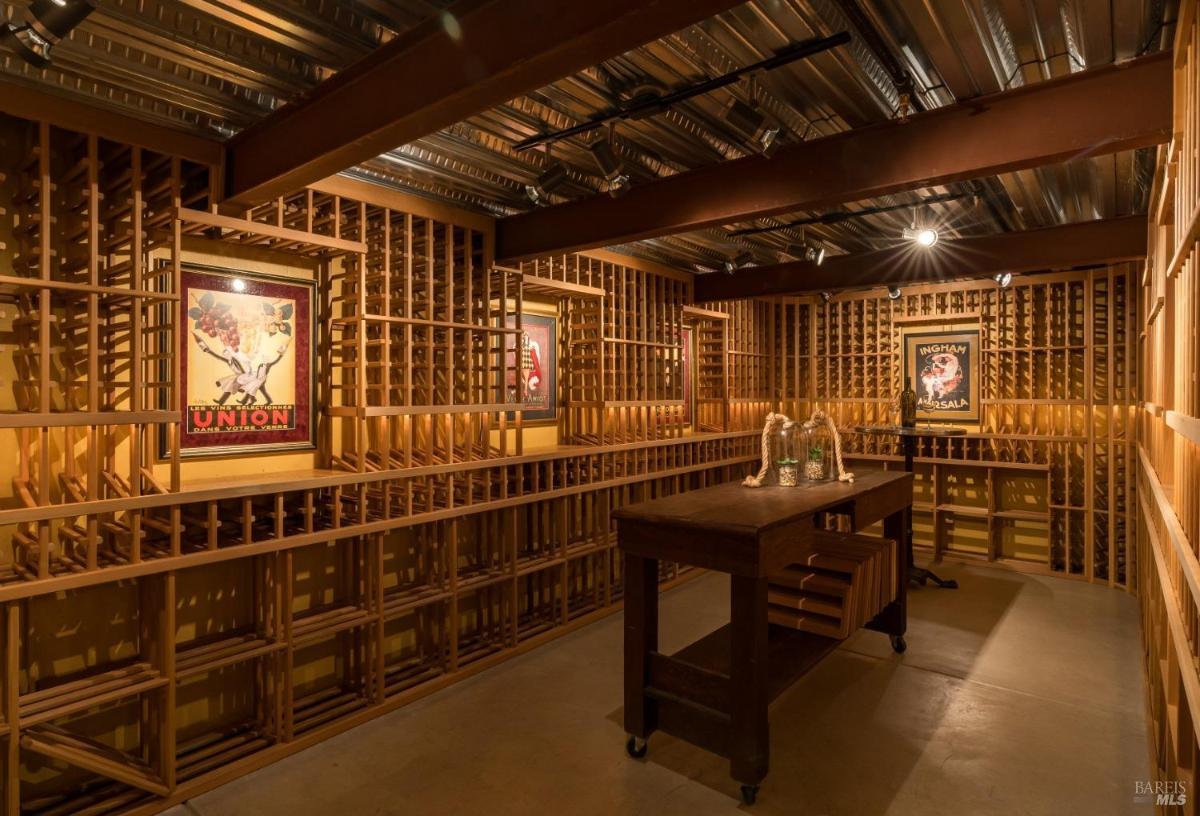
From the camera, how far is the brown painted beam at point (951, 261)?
4242 mm

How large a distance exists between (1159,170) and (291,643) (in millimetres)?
4658

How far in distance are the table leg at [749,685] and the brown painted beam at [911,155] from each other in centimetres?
184

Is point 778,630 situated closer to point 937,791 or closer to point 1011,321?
point 937,791

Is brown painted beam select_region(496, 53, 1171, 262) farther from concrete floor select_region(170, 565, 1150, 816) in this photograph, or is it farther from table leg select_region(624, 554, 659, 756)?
concrete floor select_region(170, 565, 1150, 816)

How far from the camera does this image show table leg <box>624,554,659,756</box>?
3064mm

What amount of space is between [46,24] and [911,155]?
3067 millimetres

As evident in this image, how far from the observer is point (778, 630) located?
3758 millimetres

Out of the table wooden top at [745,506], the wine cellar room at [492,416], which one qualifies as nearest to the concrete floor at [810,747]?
the wine cellar room at [492,416]

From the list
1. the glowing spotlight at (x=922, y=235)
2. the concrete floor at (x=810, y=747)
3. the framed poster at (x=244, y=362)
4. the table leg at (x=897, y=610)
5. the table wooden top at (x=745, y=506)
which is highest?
the glowing spotlight at (x=922, y=235)

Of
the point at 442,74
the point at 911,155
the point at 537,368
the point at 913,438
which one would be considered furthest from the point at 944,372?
the point at 442,74

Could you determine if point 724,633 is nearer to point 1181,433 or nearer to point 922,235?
point 1181,433

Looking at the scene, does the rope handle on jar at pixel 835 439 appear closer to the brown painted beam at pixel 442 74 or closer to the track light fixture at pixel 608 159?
the track light fixture at pixel 608 159

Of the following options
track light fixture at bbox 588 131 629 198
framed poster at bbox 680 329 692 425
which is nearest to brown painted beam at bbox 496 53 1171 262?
track light fixture at bbox 588 131 629 198

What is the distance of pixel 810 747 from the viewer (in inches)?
126
